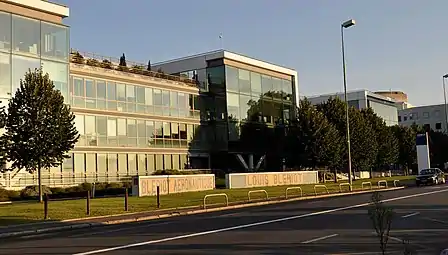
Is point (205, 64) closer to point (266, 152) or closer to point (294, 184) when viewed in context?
point (266, 152)

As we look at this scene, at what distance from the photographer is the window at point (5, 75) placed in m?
41.1

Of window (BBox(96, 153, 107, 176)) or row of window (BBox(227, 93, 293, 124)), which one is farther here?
row of window (BBox(227, 93, 293, 124))

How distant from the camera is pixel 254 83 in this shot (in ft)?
220

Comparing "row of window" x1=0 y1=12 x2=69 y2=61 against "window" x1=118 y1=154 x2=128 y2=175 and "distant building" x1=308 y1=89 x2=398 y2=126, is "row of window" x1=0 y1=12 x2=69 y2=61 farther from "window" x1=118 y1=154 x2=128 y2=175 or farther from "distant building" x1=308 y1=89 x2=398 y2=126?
"distant building" x1=308 y1=89 x2=398 y2=126

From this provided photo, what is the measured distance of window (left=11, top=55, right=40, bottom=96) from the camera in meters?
41.8

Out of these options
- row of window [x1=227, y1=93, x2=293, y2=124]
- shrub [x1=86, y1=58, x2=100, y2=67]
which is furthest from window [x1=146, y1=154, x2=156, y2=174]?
row of window [x1=227, y1=93, x2=293, y2=124]

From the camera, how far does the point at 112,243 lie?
15.1 metres

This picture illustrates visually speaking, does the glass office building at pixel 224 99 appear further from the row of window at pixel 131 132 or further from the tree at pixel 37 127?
the tree at pixel 37 127

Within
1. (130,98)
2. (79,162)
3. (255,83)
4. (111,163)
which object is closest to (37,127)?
(79,162)

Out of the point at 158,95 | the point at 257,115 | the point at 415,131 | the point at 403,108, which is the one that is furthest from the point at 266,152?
the point at 403,108

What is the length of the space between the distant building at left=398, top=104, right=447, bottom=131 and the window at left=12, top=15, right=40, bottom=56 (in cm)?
11111

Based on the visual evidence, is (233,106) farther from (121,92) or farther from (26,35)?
(26,35)

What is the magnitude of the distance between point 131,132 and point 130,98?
3.14 m

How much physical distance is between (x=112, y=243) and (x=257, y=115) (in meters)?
52.2
